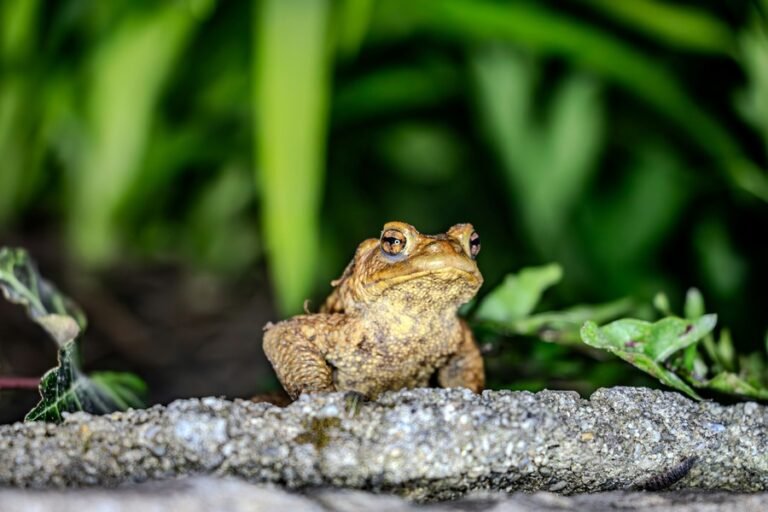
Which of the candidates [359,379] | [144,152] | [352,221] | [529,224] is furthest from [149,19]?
[359,379]

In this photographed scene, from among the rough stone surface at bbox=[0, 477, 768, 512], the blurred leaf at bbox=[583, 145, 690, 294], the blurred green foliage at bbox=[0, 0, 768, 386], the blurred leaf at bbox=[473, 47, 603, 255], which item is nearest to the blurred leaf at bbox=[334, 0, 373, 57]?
the blurred green foliage at bbox=[0, 0, 768, 386]

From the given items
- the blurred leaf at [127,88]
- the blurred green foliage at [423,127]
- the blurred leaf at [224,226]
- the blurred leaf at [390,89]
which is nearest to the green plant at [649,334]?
the blurred green foliage at [423,127]

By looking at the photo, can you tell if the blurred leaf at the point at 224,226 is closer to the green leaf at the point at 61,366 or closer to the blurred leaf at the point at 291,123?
the blurred leaf at the point at 291,123

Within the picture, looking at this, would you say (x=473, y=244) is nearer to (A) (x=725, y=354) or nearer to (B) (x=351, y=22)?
(A) (x=725, y=354)

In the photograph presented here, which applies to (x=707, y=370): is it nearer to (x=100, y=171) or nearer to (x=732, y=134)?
(x=732, y=134)

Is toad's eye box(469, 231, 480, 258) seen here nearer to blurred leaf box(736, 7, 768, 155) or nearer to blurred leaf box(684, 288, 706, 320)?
blurred leaf box(684, 288, 706, 320)

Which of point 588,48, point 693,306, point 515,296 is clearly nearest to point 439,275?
point 515,296
